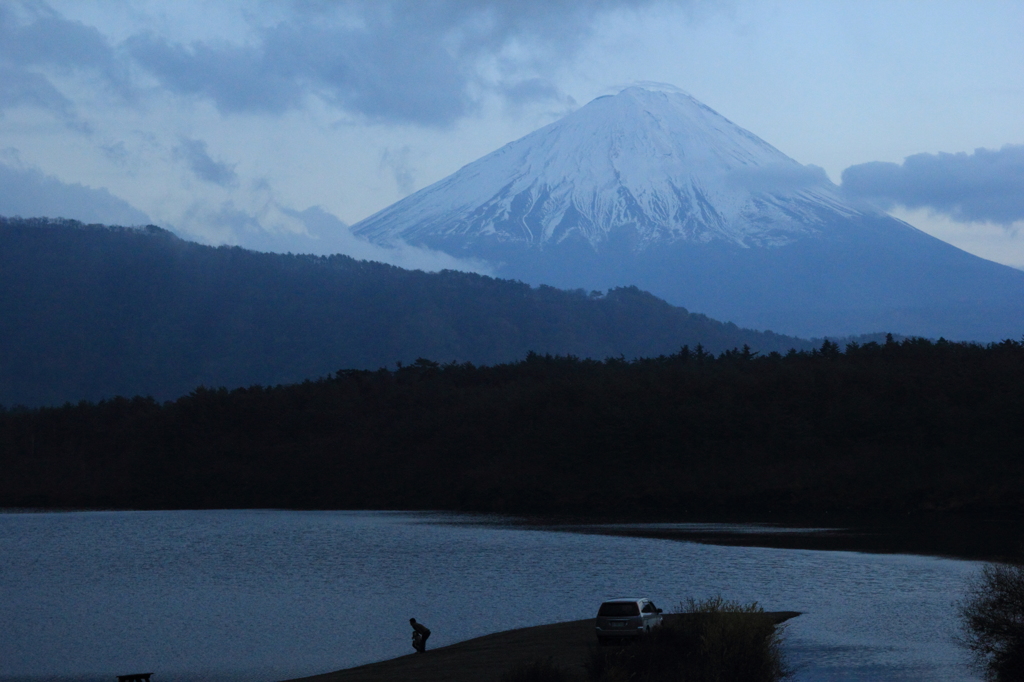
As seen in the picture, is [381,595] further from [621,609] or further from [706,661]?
[706,661]

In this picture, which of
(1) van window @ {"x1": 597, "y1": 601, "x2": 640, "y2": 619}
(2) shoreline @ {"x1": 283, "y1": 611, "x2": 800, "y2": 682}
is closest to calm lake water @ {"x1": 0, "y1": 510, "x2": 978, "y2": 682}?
(2) shoreline @ {"x1": 283, "y1": 611, "x2": 800, "y2": 682}

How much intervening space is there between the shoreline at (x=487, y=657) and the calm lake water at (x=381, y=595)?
4.91ft

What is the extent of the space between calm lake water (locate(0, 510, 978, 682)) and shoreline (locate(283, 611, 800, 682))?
1496mm

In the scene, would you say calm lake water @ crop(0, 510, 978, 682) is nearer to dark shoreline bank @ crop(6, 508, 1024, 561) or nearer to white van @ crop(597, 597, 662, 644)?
dark shoreline bank @ crop(6, 508, 1024, 561)

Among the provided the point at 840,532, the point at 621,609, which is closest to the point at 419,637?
the point at 621,609

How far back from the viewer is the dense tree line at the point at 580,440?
77312 mm

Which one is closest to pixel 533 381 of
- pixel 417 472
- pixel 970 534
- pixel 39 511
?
pixel 417 472

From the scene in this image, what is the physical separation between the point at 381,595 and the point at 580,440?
55495 mm

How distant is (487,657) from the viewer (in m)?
24.0

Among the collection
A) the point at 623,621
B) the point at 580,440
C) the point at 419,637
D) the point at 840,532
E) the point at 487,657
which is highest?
the point at 580,440

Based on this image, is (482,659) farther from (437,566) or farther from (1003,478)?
(1003,478)

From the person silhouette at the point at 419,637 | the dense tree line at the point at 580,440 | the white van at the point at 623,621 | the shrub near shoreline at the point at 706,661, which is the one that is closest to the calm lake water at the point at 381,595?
the person silhouette at the point at 419,637

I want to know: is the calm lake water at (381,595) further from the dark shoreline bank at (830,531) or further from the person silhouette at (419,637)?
the dark shoreline bank at (830,531)

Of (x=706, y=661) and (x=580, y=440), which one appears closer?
(x=706, y=661)
